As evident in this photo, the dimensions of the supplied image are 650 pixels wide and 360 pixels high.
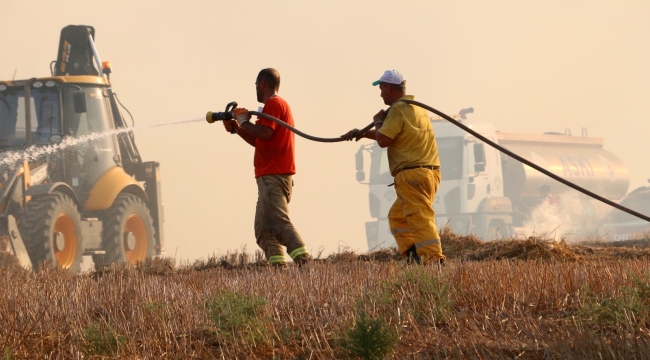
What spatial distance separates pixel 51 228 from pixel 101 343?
802 cm

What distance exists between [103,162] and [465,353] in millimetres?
10298

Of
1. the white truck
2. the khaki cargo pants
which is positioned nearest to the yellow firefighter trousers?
the khaki cargo pants

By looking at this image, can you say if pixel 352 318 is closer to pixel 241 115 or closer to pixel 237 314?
pixel 237 314

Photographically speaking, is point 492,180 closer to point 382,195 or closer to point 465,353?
point 382,195

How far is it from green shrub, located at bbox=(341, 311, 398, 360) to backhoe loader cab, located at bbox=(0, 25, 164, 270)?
849 centimetres

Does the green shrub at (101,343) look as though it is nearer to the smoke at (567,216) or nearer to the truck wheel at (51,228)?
the truck wheel at (51,228)

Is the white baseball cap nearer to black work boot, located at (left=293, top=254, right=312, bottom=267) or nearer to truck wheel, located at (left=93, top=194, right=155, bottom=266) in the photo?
black work boot, located at (left=293, top=254, right=312, bottom=267)

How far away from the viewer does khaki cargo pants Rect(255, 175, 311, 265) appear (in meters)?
7.75

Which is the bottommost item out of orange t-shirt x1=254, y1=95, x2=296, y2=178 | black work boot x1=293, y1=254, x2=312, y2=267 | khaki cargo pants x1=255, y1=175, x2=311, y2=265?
black work boot x1=293, y1=254, x2=312, y2=267

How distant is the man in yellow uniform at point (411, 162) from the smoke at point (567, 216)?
67.4 feet

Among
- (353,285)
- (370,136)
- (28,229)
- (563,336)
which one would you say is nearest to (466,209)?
(28,229)

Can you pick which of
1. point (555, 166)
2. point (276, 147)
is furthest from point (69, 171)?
point (555, 166)

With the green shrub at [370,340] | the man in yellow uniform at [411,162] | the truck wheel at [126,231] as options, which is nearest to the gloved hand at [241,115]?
the man in yellow uniform at [411,162]

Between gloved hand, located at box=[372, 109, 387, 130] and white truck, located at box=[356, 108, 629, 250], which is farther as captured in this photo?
white truck, located at box=[356, 108, 629, 250]
